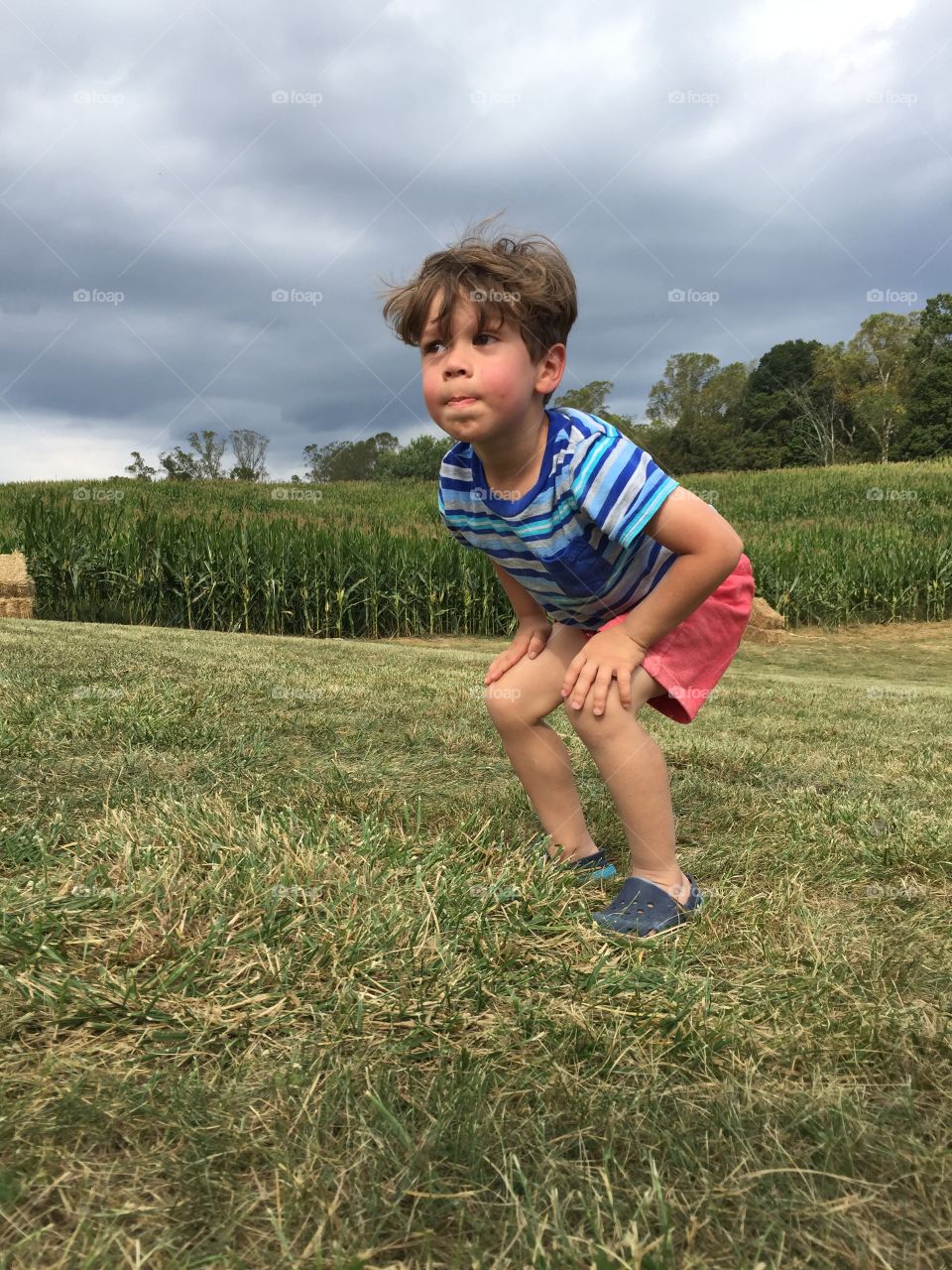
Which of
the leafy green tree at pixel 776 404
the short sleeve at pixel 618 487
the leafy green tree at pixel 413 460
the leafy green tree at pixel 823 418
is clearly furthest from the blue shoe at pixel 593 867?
the leafy green tree at pixel 823 418

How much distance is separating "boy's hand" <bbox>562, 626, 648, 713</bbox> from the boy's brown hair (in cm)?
62

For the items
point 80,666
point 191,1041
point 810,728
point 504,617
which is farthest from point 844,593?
point 191,1041

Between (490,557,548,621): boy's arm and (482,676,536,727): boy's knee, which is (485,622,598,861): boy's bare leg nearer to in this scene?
(482,676,536,727): boy's knee

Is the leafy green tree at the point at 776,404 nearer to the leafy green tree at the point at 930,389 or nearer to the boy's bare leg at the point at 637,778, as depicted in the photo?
the leafy green tree at the point at 930,389

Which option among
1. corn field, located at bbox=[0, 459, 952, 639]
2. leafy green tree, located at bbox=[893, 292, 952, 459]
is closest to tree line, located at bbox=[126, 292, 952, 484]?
leafy green tree, located at bbox=[893, 292, 952, 459]

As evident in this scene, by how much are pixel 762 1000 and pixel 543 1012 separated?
0.42m

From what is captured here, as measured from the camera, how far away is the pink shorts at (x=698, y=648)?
2.23 m

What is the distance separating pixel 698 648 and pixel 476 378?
837mm

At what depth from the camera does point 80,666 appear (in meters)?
4.89

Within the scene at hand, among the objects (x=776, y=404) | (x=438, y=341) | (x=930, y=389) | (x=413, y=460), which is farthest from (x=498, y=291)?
(x=776, y=404)

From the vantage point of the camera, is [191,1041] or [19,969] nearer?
[191,1041]

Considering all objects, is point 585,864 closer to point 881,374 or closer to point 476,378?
point 476,378

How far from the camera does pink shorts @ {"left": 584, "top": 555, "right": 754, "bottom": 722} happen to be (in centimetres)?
223

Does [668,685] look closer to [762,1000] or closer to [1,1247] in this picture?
[762,1000]
